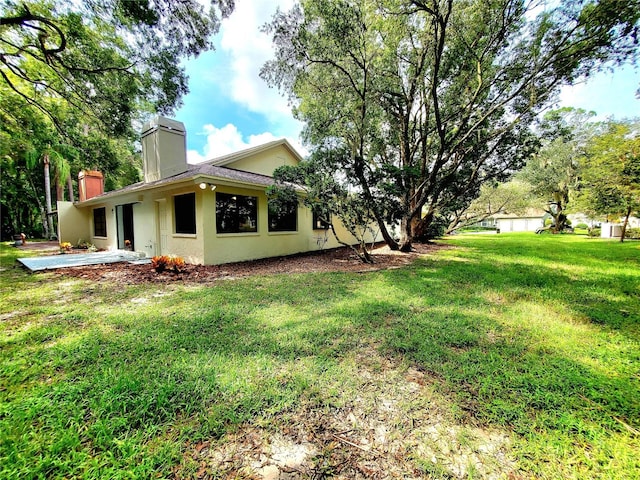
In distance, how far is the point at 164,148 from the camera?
9.39m

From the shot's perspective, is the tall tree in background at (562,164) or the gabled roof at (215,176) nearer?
the gabled roof at (215,176)

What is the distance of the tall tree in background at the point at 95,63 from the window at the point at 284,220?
4.71 metres

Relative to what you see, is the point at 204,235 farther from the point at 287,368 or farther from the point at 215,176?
the point at 287,368

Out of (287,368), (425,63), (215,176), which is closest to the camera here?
(287,368)

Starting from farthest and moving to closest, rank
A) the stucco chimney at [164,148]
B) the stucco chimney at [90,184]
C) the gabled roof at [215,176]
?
1. the stucco chimney at [90,184]
2. the stucco chimney at [164,148]
3. the gabled roof at [215,176]

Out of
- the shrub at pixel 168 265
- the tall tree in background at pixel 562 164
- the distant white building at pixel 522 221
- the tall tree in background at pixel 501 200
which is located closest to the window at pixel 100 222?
the shrub at pixel 168 265

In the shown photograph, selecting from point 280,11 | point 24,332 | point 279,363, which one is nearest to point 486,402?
point 279,363

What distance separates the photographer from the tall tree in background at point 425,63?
230 inches

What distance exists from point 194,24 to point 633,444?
9.67 metres

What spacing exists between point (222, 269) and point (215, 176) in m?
2.77

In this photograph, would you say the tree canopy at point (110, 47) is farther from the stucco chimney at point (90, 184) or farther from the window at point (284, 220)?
the stucco chimney at point (90, 184)

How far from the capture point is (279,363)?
2.60 metres

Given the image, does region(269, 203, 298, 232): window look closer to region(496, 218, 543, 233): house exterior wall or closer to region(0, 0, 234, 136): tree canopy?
region(0, 0, 234, 136): tree canopy

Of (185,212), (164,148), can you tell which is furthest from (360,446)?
(164,148)
